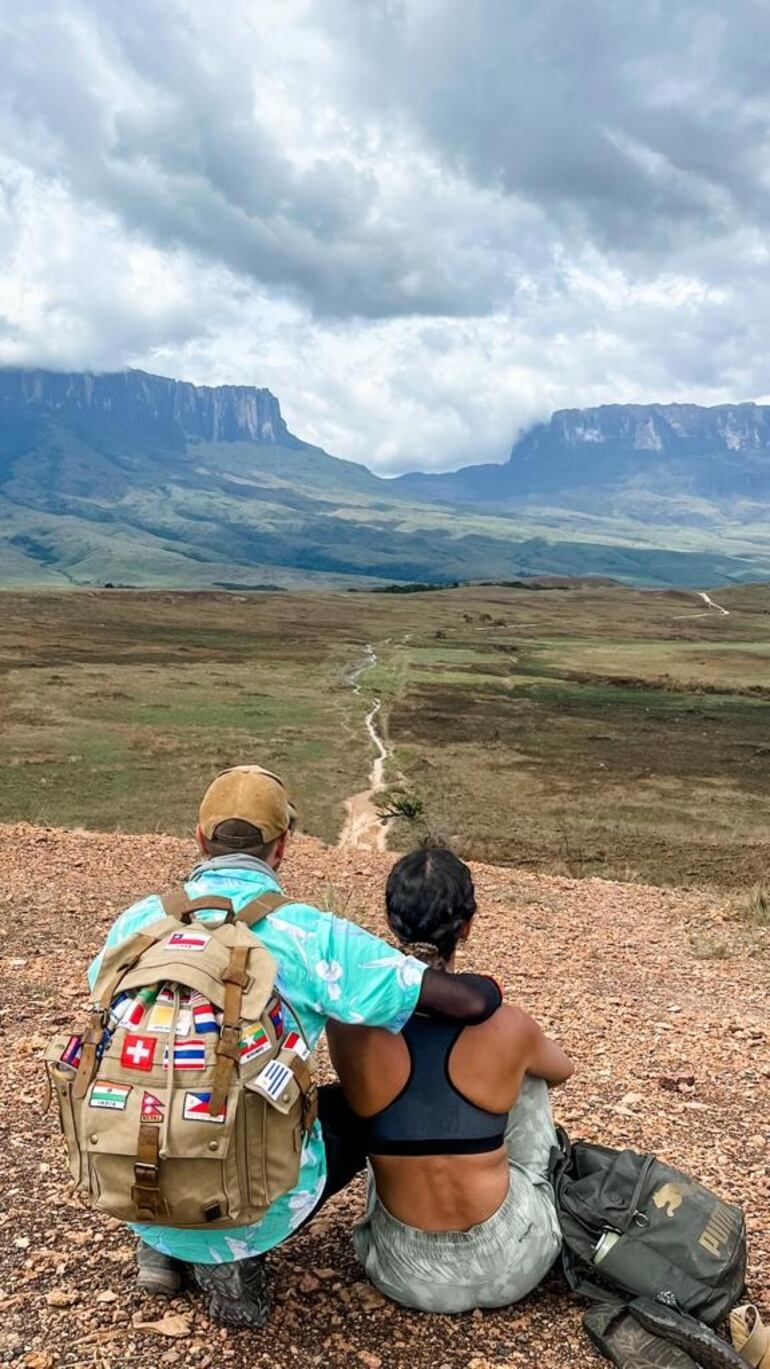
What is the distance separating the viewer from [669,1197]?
4527 millimetres

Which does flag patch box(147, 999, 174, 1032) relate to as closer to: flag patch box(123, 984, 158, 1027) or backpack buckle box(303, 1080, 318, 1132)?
flag patch box(123, 984, 158, 1027)

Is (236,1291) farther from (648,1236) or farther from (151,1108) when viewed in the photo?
(648,1236)

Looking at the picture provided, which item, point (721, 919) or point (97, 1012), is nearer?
point (97, 1012)

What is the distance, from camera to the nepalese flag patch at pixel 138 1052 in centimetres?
357

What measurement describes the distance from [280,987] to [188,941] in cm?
46

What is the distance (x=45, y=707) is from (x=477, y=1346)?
48.6 meters

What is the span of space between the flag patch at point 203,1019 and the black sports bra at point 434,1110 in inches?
39.8

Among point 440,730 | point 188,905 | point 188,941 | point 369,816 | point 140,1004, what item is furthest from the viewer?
point 440,730

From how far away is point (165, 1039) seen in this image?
358 centimetres

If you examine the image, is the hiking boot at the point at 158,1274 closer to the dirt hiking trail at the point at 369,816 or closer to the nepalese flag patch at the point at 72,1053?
the nepalese flag patch at the point at 72,1053

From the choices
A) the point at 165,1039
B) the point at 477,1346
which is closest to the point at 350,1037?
the point at 165,1039

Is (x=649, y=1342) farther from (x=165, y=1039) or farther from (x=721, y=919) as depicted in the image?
(x=721, y=919)

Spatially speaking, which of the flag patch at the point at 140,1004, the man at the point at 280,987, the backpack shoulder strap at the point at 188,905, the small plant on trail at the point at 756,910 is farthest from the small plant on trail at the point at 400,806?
the flag patch at the point at 140,1004

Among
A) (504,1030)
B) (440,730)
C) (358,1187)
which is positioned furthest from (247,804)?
(440,730)
